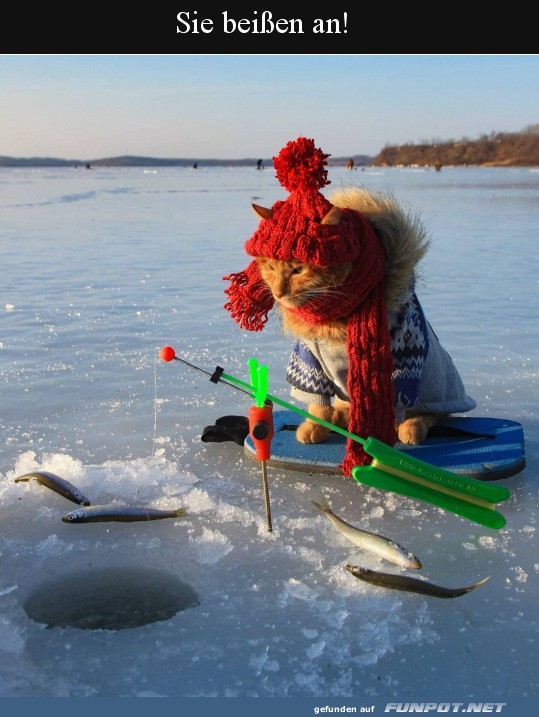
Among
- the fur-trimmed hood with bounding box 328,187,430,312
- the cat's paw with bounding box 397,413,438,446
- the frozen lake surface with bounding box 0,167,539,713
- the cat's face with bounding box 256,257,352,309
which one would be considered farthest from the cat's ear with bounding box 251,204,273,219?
the cat's paw with bounding box 397,413,438,446

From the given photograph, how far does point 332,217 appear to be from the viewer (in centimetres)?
244

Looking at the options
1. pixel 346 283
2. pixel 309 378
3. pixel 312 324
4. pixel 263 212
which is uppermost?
pixel 263 212

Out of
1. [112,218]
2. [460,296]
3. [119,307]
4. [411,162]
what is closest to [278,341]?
[119,307]

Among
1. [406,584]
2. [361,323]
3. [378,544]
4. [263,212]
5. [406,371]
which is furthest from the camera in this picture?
[406,371]

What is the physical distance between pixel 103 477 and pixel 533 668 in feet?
5.37

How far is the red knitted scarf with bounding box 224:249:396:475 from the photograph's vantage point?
103 inches

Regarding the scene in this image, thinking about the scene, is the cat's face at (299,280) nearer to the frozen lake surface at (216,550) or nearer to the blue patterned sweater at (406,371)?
the blue patterned sweater at (406,371)

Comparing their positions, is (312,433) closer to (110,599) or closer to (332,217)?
(332,217)

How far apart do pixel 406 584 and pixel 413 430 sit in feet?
3.43

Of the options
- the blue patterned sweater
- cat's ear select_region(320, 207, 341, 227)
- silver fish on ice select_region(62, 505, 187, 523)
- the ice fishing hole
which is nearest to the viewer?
the ice fishing hole

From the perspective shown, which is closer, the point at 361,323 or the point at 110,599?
the point at 110,599

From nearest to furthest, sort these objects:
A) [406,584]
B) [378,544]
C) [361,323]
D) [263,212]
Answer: [406,584], [378,544], [263,212], [361,323]

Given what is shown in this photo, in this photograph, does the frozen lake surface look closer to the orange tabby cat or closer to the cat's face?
the orange tabby cat

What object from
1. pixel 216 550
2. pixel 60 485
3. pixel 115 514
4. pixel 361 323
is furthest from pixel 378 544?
pixel 60 485
